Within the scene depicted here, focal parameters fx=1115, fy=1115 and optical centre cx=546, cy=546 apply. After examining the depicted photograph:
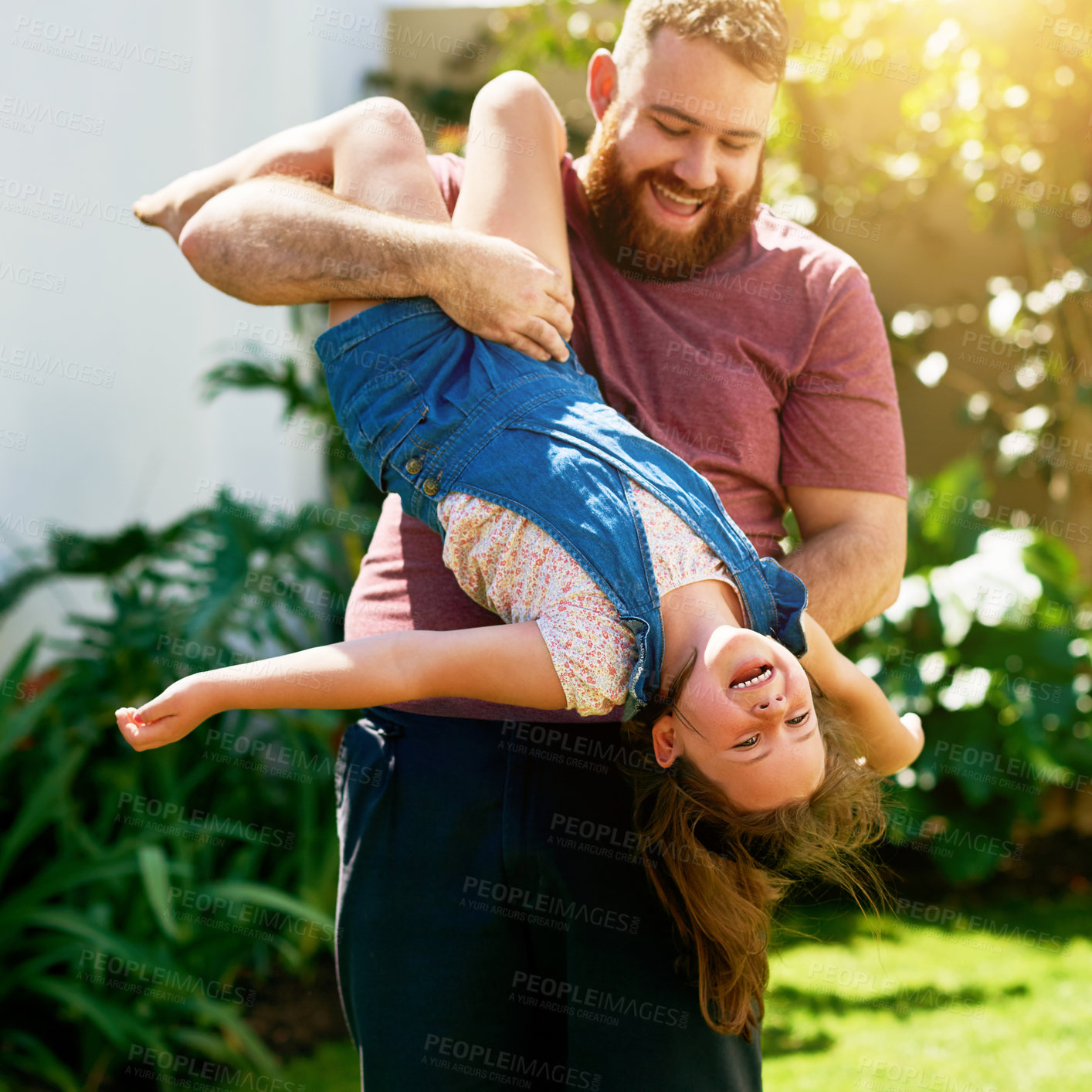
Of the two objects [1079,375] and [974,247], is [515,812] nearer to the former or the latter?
[1079,375]

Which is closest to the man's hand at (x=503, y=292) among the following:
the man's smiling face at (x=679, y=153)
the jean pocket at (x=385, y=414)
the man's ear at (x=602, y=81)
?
the jean pocket at (x=385, y=414)

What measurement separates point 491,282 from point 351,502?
356 cm

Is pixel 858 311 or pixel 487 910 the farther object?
pixel 858 311

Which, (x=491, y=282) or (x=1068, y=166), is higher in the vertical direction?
(x=1068, y=166)

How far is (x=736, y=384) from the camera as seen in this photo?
1.75m

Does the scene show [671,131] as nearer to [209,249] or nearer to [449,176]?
[449,176]

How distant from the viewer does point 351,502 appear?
5.08 m

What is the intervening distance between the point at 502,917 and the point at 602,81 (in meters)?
1.37

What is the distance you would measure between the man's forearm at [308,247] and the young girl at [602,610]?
0.07 m

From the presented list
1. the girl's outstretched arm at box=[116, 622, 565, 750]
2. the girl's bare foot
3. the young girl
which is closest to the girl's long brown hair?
the young girl

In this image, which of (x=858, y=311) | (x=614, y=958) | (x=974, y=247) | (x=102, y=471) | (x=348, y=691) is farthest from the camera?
(x=974, y=247)

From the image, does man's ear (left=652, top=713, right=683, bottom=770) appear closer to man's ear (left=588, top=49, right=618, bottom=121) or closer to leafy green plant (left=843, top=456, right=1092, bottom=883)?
man's ear (left=588, top=49, right=618, bottom=121)

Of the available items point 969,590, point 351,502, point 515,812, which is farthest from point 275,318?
point 515,812

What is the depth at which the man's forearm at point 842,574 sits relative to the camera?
5.68ft
